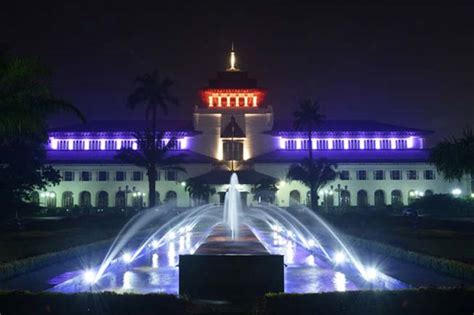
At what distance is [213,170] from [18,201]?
125ft

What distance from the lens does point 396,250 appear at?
19828mm

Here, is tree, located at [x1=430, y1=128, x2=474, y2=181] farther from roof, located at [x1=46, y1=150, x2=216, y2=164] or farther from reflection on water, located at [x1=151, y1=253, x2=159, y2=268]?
roof, located at [x1=46, y1=150, x2=216, y2=164]

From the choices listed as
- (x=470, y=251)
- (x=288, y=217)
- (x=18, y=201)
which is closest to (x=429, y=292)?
(x=470, y=251)

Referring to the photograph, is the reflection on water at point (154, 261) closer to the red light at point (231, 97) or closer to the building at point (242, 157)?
the building at point (242, 157)

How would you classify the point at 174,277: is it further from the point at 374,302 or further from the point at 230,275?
the point at 374,302

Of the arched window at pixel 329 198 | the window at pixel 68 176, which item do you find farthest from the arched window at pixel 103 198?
the arched window at pixel 329 198

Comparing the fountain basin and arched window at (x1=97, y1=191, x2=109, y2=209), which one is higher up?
arched window at (x1=97, y1=191, x2=109, y2=209)

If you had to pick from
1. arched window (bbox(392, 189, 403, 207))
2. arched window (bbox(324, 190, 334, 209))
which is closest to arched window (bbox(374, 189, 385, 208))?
arched window (bbox(392, 189, 403, 207))

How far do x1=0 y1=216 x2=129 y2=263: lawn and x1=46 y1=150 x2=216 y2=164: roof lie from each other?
30.6m

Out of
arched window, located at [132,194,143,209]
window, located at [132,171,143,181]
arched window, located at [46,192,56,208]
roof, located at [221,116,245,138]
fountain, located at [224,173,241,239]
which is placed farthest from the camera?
roof, located at [221,116,245,138]

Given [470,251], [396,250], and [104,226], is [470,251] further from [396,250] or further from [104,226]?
[104,226]

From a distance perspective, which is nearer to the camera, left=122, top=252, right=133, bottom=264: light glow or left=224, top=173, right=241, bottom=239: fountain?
left=122, top=252, right=133, bottom=264: light glow

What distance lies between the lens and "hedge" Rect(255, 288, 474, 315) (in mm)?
9945

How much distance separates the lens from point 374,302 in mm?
10195
